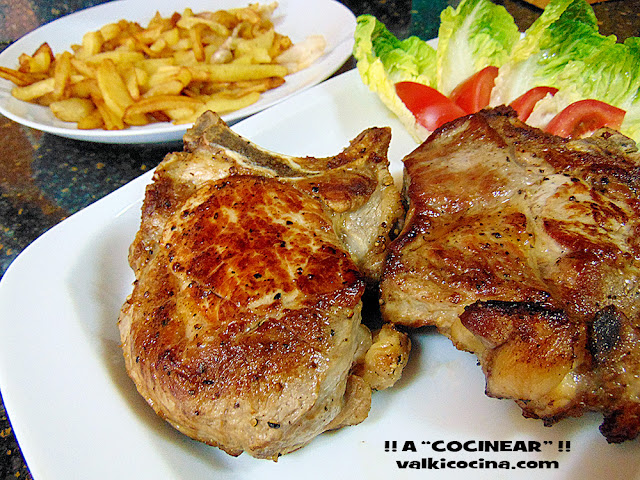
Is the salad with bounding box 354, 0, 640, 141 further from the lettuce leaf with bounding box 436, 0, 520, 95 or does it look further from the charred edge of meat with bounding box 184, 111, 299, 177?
the charred edge of meat with bounding box 184, 111, 299, 177

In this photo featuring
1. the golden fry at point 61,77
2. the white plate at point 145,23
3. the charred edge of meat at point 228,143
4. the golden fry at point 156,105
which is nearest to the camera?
the charred edge of meat at point 228,143

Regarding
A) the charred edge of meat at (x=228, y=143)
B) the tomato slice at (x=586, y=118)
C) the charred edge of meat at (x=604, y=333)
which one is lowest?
the tomato slice at (x=586, y=118)

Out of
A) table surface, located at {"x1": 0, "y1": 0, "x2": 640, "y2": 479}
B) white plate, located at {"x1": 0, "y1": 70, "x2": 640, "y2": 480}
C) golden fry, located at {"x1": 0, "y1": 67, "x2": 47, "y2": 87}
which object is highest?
golden fry, located at {"x1": 0, "y1": 67, "x2": 47, "y2": 87}

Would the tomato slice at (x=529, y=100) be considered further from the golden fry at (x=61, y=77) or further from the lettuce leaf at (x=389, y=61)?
the golden fry at (x=61, y=77)

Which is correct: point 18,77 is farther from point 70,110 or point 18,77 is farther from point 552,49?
point 552,49

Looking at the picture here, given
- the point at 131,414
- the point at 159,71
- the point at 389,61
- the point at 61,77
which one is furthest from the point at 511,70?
the point at 61,77

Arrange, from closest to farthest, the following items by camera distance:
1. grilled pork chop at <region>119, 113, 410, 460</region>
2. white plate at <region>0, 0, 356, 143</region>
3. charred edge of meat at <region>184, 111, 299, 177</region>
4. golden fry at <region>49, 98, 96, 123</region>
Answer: grilled pork chop at <region>119, 113, 410, 460</region> < charred edge of meat at <region>184, 111, 299, 177</region> < white plate at <region>0, 0, 356, 143</region> < golden fry at <region>49, 98, 96, 123</region>

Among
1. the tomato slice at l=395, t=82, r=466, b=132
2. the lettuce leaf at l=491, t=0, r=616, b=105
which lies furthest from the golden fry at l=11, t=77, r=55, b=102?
the lettuce leaf at l=491, t=0, r=616, b=105

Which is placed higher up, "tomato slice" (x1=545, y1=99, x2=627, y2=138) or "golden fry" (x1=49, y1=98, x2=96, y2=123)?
"tomato slice" (x1=545, y1=99, x2=627, y2=138)

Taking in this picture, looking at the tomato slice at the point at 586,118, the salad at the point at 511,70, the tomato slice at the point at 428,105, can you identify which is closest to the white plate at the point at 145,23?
the salad at the point at 511,70
